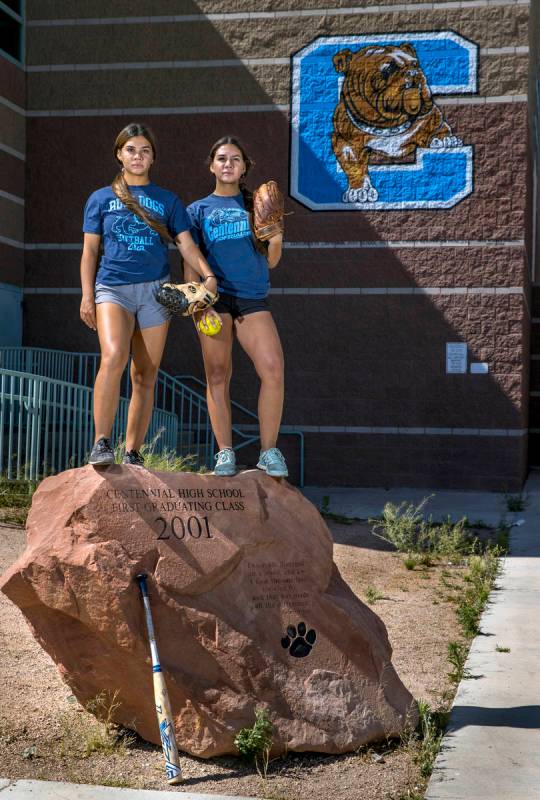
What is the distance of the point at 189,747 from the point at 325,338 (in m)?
11.7

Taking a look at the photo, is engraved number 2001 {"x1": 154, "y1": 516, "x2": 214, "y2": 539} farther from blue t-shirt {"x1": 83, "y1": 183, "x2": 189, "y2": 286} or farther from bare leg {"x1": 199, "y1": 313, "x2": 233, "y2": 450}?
blue t-shirt {"x1": 83, "y1": 183, "x2": 189, "y2": 286}

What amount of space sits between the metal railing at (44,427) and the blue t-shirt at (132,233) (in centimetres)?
480

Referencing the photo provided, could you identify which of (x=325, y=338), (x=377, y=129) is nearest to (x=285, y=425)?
(x=325, y=338)

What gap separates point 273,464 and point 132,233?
56.1 inches

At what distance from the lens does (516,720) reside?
5730 mm

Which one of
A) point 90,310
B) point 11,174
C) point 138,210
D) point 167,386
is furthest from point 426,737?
point 11,174

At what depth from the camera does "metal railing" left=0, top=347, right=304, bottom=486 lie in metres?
16.2

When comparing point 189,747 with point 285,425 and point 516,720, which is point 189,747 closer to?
point 516,720

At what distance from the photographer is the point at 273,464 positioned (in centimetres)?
557

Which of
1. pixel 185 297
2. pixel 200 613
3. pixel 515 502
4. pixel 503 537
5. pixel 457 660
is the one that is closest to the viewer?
pixel 200 613

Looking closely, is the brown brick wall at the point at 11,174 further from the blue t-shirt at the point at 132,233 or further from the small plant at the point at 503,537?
the blue t-shirt at the point at 132,233

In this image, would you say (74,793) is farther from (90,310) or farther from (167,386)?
(167,386)

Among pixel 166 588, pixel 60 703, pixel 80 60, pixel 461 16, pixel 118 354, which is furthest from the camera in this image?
pixel 80 60

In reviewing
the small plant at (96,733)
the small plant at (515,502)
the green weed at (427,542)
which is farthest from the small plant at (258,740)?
the small plant at (515,502)
